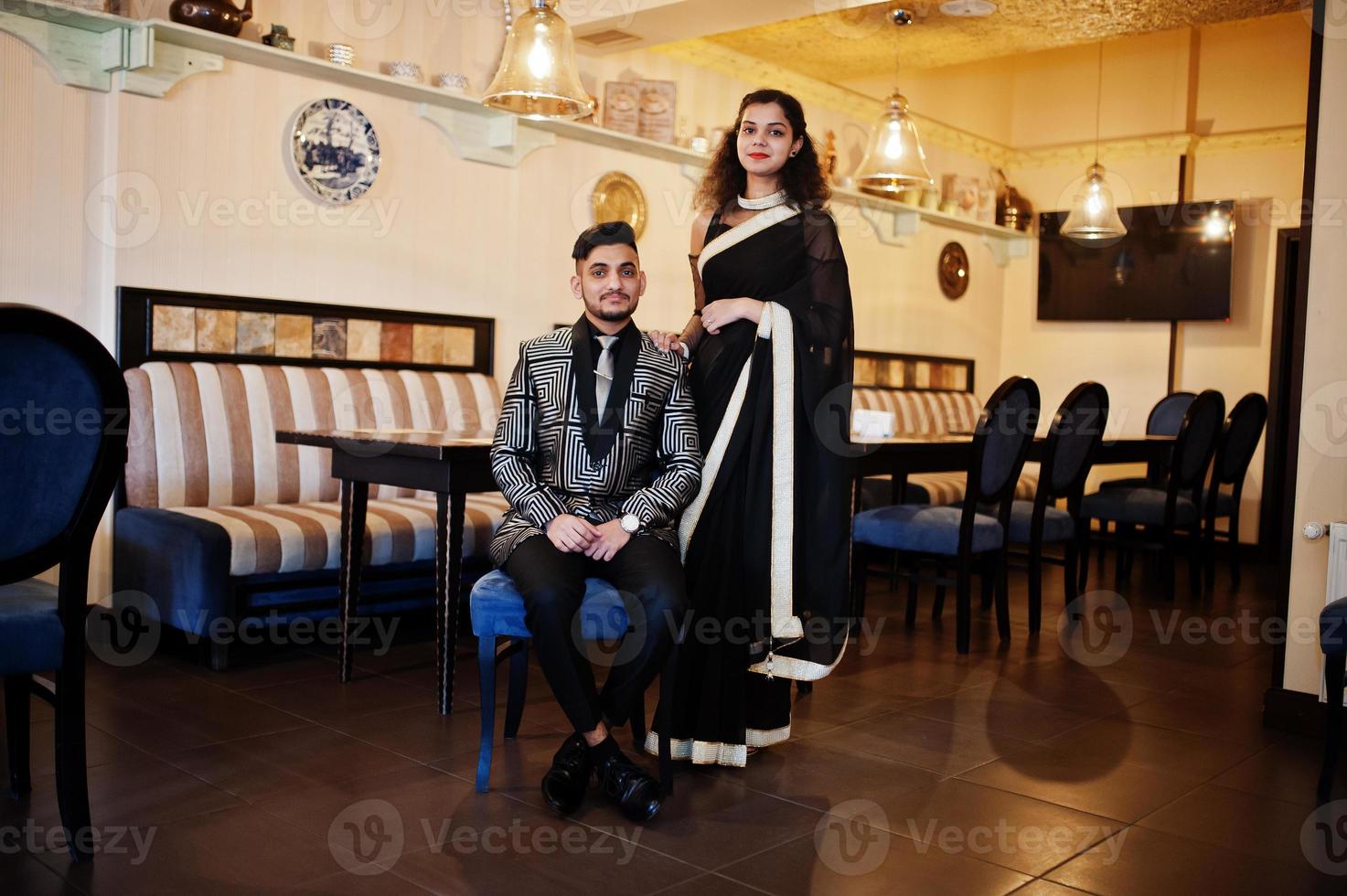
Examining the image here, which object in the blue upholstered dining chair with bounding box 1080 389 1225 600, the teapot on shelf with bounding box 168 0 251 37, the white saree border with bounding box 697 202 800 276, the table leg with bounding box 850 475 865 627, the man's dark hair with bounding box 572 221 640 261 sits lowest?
the table leg with bounding box 850 475 865 627

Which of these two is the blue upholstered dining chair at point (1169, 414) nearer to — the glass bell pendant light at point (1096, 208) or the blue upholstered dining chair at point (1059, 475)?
the glass bell pendant light at point (1096, 208)

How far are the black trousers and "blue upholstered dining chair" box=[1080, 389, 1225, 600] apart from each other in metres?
3.81

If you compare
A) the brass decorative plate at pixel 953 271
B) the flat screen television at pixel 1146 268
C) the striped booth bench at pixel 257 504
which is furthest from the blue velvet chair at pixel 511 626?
the flat screen television at pixel 1146 268

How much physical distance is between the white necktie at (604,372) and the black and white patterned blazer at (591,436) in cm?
1

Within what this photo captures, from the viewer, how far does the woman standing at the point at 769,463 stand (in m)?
2.81

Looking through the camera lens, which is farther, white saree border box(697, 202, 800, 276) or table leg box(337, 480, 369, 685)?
table leg box(337, 480, 369, 685)

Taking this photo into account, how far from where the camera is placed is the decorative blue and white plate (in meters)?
4.70

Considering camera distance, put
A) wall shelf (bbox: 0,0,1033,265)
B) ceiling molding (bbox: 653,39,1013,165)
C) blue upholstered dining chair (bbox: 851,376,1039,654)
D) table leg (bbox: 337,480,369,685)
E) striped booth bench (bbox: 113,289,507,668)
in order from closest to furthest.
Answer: table leg (bbox: 337,480,369,685) → striped booth bench (bbox: 113,289,507,668) → wall shelf (bbox: 0,0,1033,265) → blue upholstered dining chair (bbox: 851,376,1039,654) → ceiling molding (bbox: 653,39,1013,165)

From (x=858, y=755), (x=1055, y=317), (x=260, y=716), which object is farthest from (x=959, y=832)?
(x=1055, y=317)

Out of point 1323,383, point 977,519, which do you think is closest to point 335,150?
point 977,519

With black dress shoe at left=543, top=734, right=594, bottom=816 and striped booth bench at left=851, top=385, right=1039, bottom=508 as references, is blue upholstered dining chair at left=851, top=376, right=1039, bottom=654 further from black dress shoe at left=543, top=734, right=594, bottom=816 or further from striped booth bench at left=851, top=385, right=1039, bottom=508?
black dress shoe at left=543, top=734, right=594, bottom=816

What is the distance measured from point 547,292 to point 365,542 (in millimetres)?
2087

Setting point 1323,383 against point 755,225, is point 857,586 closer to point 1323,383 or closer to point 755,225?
point 1323,383

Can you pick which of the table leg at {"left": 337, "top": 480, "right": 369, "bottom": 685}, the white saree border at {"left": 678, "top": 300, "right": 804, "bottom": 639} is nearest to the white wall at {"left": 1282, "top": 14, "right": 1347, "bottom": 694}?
the white saree border at {"left": 678, "top": 300, "right": 804, "bottom": 639}
